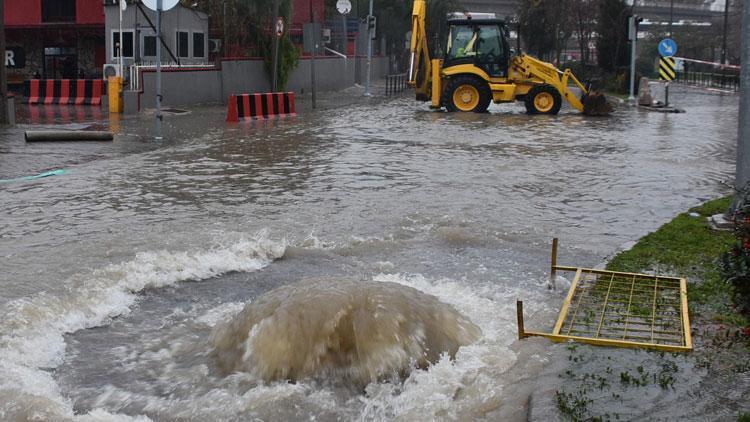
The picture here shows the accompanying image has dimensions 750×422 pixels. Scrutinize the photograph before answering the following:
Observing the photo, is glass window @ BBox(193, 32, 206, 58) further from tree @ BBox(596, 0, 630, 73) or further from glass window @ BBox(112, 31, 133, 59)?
tree @ BBox(596, 0, 630, 73)

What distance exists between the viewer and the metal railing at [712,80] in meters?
45.3

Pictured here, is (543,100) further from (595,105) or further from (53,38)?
(53,38)

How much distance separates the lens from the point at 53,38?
38.4 metres

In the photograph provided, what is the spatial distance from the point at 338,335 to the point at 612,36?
4274 centimetres

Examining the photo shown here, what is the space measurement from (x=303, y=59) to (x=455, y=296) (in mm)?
32356

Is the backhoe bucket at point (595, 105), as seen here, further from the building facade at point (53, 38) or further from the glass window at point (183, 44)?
the building facade at point (53, 38)

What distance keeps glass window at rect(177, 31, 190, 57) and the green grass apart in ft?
85.0

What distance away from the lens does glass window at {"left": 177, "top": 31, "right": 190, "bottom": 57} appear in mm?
34000

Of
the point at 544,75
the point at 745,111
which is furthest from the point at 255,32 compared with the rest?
the point at 745,111

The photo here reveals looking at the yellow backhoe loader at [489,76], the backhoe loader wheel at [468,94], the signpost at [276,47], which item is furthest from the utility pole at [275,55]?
the backhoe loader wheel at [468,94]

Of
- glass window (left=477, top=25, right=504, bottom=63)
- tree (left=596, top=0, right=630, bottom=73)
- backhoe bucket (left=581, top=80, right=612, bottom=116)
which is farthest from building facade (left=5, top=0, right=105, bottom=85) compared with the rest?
tree (left=596, top=0, right=630, bottom=73)

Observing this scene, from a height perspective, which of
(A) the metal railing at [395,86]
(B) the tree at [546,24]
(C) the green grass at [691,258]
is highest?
(B) the tree at [546,24]

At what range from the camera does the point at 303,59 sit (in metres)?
39.2

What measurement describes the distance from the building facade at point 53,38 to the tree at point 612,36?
23.6m
